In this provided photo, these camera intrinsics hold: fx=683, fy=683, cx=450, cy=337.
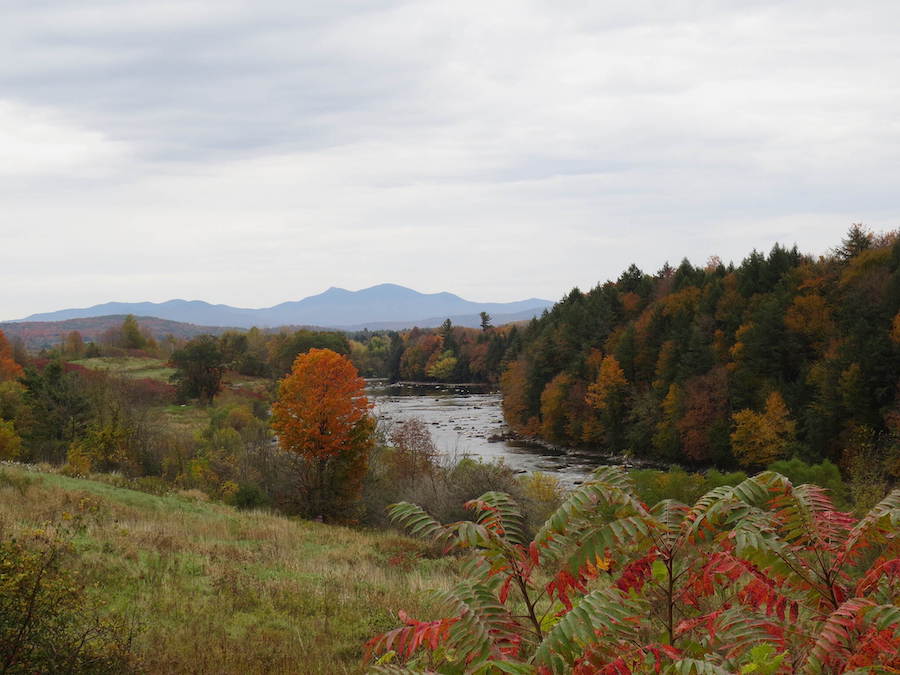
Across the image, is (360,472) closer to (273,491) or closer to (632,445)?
(273,491)

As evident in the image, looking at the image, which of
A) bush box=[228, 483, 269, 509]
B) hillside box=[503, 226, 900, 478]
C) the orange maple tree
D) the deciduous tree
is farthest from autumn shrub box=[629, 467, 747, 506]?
the deciduous tree

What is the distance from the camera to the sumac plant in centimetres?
326

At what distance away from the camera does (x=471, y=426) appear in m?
80.1

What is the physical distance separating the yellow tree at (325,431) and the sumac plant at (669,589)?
3107cm

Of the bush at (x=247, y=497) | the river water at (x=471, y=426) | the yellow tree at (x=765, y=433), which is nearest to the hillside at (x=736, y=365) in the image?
the yellow tree at (x=765, y=433)

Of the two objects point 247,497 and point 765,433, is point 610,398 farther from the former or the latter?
point 247,497

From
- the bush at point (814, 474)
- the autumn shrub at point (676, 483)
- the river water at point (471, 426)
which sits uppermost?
the bush at point (814, 474)

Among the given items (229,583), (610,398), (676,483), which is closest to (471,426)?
(610,398)

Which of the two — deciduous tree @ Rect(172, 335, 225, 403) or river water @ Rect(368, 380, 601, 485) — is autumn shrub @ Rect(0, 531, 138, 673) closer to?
river water @ Rect(368, 380, 601, 485)

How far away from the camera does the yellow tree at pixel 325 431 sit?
34.6 metres

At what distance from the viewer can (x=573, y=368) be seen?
80.3 m

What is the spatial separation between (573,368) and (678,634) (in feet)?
254

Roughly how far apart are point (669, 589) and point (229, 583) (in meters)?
8.93

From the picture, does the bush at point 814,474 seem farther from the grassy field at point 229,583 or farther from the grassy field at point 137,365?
the grassy field at point 137,365
